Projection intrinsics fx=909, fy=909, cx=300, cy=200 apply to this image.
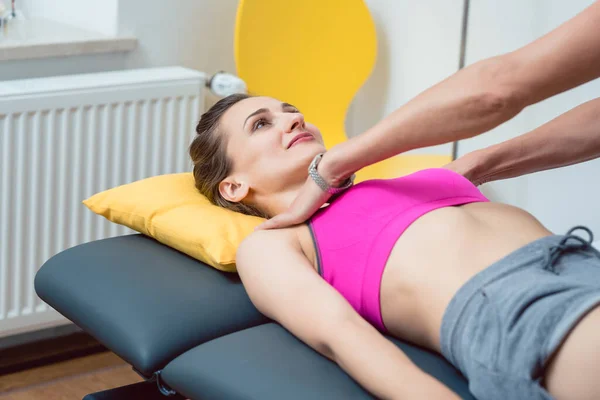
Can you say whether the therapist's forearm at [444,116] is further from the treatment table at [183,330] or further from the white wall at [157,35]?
the white wall at [157,35]

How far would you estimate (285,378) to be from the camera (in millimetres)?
1351

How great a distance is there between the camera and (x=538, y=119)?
2701 millimetres

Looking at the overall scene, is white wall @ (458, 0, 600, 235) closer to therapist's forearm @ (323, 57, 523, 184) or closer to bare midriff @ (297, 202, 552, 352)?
bare midriff @ (297, 202, 552, 352)

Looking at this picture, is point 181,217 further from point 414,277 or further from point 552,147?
point 552,147

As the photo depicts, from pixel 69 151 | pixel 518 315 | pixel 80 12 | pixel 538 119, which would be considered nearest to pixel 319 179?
pixel 518 315

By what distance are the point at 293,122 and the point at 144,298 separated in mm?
468

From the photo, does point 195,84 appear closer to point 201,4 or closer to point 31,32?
point 201,4

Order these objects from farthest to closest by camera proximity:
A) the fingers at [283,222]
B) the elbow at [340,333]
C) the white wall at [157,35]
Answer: the white wall at [157,35]
the fingers at [283,222]
the elbow at [340,333]

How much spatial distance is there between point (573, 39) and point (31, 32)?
1806 millimetres

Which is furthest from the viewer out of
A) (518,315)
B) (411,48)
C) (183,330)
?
(411,48)

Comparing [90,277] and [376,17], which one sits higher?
[376,17]

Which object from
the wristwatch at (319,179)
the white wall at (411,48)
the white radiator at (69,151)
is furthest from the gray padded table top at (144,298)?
the white wall at (411,48)

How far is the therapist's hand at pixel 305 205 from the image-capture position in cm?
160

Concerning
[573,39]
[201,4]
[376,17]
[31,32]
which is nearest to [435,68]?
[376,17]
